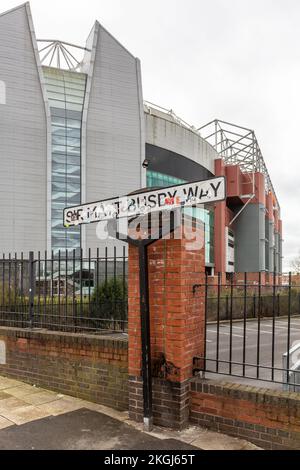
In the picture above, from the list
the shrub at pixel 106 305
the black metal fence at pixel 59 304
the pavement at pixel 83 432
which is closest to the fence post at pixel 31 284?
the black metal fence at pixel 59 304

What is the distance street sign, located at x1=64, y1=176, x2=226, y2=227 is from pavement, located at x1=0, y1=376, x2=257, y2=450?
2.40 m

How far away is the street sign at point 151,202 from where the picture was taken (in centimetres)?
389

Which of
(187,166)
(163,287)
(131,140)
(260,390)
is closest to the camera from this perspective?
(260,390)

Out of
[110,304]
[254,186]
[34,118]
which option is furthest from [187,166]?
[110,304]

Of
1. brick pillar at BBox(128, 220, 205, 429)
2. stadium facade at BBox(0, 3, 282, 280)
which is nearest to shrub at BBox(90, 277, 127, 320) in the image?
brick pillar at BBox(128, 220, 205, 429)

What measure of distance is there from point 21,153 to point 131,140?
29.7ft

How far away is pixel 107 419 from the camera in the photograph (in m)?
4.61

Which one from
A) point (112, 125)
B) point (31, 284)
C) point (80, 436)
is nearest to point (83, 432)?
point (80, 436)

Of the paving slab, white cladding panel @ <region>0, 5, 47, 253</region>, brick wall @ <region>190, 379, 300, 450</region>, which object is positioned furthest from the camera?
white cladding panel @ <region>0, 5, 47, 253</region>

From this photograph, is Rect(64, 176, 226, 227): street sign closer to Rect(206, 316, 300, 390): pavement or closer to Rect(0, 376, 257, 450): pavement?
Rect(206, 316, 300, 390): pavement

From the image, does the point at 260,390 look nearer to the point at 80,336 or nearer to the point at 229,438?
the point at 229,438

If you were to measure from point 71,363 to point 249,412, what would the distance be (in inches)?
108

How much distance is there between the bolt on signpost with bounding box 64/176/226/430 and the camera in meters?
3.96

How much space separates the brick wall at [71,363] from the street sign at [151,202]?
1.71 metres
